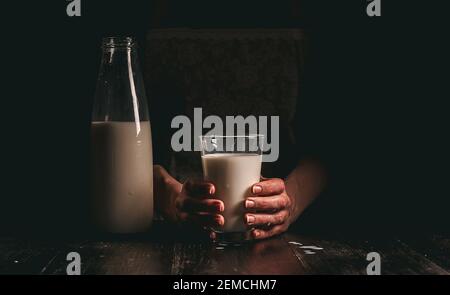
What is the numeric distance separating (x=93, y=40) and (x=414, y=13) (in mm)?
1050

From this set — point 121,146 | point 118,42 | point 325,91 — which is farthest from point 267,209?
point 325,91

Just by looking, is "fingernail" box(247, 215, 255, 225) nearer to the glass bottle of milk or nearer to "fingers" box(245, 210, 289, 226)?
"fingers" box(245, 210, 289, 226)

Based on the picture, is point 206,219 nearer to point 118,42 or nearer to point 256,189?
point 256,189

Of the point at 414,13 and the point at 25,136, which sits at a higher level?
the point at 414,13

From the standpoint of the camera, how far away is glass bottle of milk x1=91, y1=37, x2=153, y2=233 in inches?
43.2

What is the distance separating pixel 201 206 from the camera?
3.52ft

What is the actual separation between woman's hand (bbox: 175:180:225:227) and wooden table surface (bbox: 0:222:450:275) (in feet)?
0.12

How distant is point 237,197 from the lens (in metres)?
1.09

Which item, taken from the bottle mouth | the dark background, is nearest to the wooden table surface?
the bottle mouth

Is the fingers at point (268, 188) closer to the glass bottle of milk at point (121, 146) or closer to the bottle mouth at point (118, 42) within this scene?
the glass bottle of milk at point (121, 146)

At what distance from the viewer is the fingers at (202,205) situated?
1.06 meters

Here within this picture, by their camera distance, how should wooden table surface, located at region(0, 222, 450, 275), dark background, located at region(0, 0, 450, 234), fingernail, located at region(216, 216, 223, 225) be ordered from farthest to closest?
dark background, located at region(0, 0, 450, 234) < fingernail, located at region(216, 216, 223, 225) < wooden table surface, located at region(0, 222, 450, 275)
